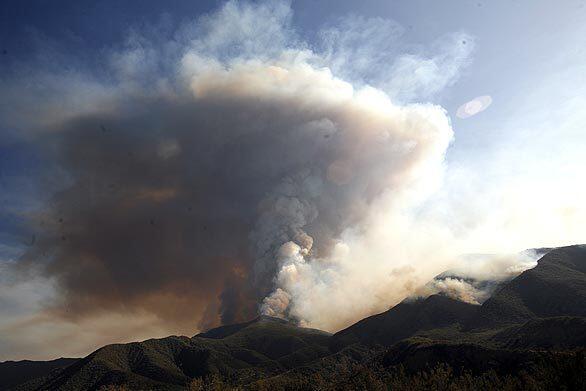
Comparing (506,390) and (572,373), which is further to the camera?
(506,390)

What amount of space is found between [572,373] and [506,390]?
1148 inches

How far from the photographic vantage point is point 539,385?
653 feet

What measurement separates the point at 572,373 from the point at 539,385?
19.6m

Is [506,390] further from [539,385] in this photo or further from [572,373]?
[572,373]

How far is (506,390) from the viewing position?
199750 millimetres

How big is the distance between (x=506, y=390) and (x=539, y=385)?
14.9 m

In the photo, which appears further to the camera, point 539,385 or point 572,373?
point 539,385

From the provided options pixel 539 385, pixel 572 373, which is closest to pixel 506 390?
pixel 539 385

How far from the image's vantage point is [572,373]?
184125mm
